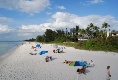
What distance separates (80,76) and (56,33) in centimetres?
11503

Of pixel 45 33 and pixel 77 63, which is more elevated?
pixel 45 33

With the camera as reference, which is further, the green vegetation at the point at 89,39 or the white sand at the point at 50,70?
the green vegetation at the point at 89,39

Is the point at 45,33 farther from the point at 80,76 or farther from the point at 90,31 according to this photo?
the point at 80,76

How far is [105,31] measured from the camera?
271 feet

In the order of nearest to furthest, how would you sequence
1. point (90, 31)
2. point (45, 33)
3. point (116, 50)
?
point (116, 50) → point (90, 31) → point (45, 33)

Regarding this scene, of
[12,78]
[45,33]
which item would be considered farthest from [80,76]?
[45,33]

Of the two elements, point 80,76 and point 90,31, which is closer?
point 80,76

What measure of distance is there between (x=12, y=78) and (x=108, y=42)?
3365cm

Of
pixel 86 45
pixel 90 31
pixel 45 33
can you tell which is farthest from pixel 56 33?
pixel 86 45

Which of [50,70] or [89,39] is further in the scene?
[89,39]

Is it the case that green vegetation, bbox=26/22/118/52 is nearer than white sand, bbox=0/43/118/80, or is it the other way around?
white sand, bbox=0/43/118/80

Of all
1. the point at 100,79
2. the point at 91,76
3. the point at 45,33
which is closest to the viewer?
the point at 100,79

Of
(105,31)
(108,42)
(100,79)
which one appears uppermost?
(105,31)

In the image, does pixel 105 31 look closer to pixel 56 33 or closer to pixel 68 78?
pixel 56 33
